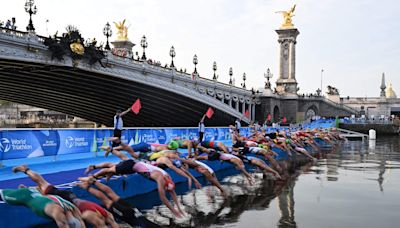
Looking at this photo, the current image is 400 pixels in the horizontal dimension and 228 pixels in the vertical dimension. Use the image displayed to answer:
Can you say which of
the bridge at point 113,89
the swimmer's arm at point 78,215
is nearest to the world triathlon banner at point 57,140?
the swimmer's arm at point 78,215

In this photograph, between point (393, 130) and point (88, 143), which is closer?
point (88, 143)

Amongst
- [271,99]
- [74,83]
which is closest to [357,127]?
[271,99]

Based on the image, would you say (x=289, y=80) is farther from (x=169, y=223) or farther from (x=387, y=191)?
(x=169, y=223)

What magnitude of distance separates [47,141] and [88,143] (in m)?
2.29

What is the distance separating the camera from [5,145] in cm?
1449

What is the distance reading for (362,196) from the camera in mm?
14969

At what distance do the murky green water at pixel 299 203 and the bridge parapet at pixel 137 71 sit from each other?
2430 cm

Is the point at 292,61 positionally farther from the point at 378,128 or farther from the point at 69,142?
the point at 69,142

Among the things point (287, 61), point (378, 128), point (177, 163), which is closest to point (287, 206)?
point (177, 163)

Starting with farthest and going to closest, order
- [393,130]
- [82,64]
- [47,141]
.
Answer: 1. [393,130]
2. [82,64]
3. [47,141]

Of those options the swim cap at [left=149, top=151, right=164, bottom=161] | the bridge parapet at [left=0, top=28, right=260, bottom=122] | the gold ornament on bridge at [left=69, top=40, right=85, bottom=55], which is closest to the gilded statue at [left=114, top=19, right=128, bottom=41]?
the bridge parapet at [left=0, top=28, right=260, bottom=122]

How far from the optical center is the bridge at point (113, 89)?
38.7m

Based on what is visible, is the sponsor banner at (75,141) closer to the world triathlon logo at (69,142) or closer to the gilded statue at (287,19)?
the world triathlon logo at (69,142)

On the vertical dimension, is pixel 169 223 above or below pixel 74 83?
below
